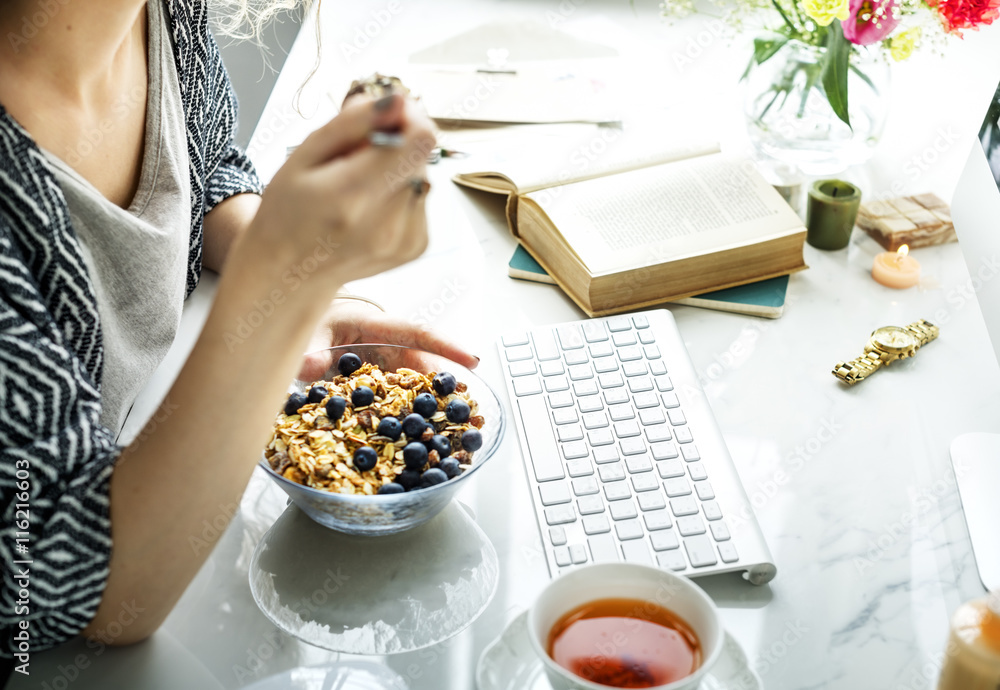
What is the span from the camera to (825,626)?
2.07ft

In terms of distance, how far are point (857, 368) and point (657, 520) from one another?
322 millimetres

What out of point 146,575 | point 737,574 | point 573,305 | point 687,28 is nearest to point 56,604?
point 146,575

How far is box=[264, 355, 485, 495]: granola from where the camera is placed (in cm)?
65

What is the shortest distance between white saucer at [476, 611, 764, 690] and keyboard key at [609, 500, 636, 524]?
135 mm

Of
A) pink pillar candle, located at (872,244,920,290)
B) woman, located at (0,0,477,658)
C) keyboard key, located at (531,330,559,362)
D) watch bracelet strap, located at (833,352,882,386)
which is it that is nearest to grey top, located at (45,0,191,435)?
woman, located at (0,0,477,658)

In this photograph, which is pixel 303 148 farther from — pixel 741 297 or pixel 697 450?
pixel 741 297

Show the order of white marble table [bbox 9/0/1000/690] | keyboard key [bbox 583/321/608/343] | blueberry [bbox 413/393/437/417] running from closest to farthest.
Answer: white marble table [bbox 9/0/1000/690]
blueberry [bbox 413/393/437/417]
keyboard key [bbox 583/321/608/343]

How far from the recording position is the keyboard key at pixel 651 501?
0.71 meters

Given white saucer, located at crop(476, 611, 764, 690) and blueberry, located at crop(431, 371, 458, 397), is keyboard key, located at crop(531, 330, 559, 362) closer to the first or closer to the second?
blueberry, located at crop(431, 371, 458, 397)

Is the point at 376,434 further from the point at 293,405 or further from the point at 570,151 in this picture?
the point at 570,151

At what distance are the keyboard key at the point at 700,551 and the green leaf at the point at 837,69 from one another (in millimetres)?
633

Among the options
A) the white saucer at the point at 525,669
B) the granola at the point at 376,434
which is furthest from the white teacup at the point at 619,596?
the granola at the point at 376,434

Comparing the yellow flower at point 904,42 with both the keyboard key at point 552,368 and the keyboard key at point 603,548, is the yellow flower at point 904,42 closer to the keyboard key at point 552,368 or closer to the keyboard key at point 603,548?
the keyboard key at point 552,368

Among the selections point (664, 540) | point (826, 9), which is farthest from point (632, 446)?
point (826, 9)
